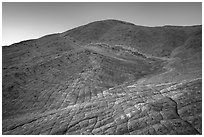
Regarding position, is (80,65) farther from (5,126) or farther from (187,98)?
(187,98)

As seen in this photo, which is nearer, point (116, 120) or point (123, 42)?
point (116, 120)

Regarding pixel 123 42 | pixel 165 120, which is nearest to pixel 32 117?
pixel 165 120

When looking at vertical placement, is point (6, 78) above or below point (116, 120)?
above

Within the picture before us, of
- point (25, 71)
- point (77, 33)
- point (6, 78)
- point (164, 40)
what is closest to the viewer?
point (6, 78)

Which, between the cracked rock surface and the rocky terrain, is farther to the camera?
the rocky terrain

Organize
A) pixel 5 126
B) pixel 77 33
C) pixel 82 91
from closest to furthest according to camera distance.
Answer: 1. pixel 5 126
2. pixel 82 91
3. pixel 77 33

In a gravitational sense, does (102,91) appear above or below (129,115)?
above

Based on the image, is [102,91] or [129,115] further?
[102,91]

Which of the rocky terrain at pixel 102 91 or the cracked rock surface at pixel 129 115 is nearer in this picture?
the cracked rock surface at pixel 129 115
